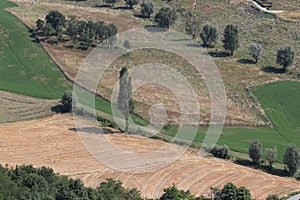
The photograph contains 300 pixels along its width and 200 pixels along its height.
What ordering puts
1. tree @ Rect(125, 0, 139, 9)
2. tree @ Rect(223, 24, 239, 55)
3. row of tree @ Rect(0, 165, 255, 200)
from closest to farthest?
row of tree @ Rect(0, 165, 255, 200) < tree @ Rect(223, 24, 239, 55) < tree @ Rect(125, 0, 139, 9)

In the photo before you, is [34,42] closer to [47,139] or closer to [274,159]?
[47,139]

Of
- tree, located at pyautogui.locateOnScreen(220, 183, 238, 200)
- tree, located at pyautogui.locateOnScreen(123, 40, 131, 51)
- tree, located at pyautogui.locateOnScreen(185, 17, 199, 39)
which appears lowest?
tree, located at pyautogui.locateOnScreen(220, 183, 238, 200)

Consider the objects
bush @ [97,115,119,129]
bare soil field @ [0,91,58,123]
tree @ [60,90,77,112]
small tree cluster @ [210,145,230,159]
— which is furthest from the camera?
tree @ [60,90,77,112]

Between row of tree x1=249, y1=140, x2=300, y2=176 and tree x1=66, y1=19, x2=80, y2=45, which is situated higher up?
tree x1=66, y1=19, x2=80, y2=45

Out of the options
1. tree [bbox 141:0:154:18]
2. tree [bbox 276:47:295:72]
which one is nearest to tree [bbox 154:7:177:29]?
tree [bbox 141:0:154:18]

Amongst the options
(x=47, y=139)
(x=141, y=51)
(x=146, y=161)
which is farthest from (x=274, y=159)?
(x=141, y=51)

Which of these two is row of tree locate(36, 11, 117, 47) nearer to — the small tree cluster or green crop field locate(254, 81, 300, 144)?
green crop field locate(254, 81, 300, 144)
